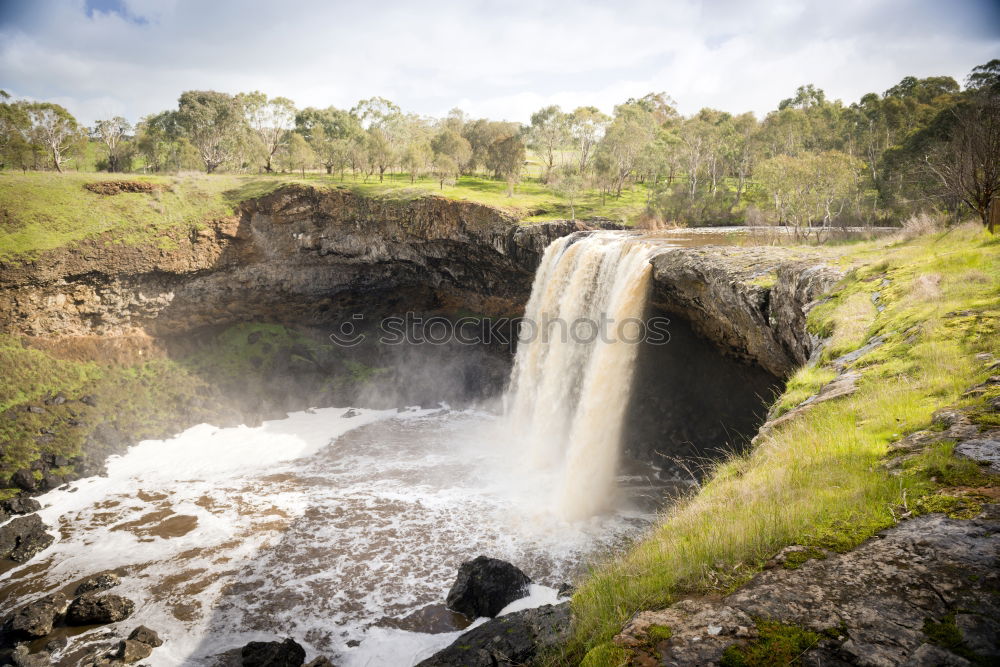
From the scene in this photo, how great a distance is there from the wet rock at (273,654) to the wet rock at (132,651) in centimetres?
234

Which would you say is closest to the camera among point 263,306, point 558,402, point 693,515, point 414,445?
point 693,515

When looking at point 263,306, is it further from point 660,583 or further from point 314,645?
point 660,583

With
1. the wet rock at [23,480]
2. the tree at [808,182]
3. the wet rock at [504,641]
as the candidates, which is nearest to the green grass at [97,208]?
the wet rock at [23,480]

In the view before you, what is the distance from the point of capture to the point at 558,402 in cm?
2134

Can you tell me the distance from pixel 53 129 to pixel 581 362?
4501cm

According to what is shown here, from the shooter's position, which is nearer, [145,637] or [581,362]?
[145,637]

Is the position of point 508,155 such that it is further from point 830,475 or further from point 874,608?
point 874,608

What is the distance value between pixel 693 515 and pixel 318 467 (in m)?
20.2

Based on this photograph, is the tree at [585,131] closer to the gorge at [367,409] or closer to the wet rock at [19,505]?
the gorge at [367,409]

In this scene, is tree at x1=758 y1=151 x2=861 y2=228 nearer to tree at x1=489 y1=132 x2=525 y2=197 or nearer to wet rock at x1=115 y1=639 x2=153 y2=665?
tree at x1=489 y1=132 x2=525 y2=197

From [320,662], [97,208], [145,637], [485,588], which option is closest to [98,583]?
[145,637]

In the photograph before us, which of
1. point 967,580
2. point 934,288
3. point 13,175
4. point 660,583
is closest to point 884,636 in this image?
point 967,580

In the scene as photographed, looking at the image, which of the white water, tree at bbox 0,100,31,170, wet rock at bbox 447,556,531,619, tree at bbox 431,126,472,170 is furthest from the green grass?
wet rock at bbox 447,556,531,619

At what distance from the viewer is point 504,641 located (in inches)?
304
